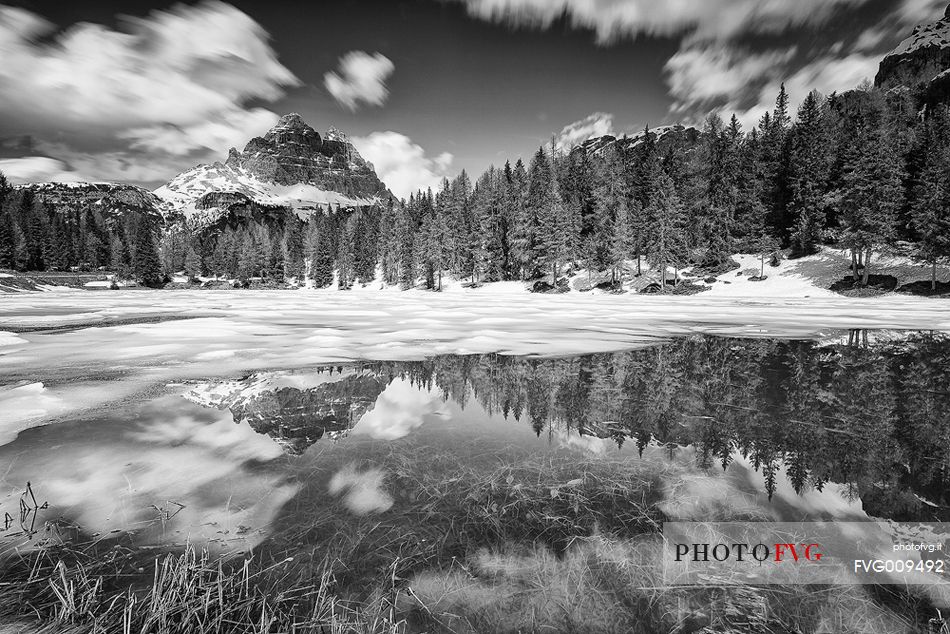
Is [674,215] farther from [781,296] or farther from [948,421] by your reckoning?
[948,421]

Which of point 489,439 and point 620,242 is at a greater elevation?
point 620,242

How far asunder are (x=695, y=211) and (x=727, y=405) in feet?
174

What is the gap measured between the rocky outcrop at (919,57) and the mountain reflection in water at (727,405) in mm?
132260

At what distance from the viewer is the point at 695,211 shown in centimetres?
5031

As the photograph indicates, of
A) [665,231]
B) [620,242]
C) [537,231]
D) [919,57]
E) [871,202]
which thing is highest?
[919,57]

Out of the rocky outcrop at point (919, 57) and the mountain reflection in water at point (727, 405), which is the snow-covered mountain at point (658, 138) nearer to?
the rocky outcrop at point (919, 57)

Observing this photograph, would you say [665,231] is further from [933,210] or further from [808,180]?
[933,210]

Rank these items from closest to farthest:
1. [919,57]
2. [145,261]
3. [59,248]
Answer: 1. [145,261]
2. [59,248]
3. [919,57]

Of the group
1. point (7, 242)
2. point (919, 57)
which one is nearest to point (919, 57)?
point (919, 57)

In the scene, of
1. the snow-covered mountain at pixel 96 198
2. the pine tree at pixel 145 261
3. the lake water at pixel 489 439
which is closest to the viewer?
the lake water at pixel 489 439

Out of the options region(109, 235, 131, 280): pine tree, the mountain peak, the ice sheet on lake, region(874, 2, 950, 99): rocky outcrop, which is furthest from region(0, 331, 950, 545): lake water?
the mountain peak

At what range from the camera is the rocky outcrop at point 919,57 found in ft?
314

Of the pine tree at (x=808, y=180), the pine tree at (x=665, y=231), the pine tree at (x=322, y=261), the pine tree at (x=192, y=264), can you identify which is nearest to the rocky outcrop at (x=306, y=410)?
the pine tree at (x=665, y=231)

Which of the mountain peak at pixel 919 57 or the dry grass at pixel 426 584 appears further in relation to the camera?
the mountain peak at pixel 919 57
